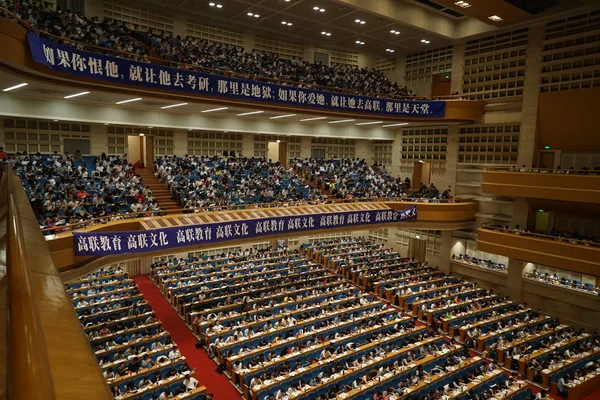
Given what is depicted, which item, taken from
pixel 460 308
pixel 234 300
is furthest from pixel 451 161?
pixel 234 300

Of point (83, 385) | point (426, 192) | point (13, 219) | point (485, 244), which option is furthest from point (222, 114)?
point (83, 385)

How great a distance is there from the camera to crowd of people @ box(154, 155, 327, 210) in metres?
19.1

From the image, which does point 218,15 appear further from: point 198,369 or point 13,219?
point 13,219

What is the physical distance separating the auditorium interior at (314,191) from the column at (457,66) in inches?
5.1

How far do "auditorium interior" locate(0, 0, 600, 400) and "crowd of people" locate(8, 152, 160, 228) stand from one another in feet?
0.35

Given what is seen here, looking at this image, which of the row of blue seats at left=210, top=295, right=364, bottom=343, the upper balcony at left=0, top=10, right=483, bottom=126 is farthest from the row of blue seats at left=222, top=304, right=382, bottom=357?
the upper balcony at left=0, top=10, right=483, bottom=126

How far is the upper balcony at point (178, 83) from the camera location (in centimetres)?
1098

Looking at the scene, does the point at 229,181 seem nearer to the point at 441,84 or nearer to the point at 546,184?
the point at 546,184

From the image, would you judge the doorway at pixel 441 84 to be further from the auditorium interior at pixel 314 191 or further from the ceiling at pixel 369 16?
the ceiling at pixel 369 16

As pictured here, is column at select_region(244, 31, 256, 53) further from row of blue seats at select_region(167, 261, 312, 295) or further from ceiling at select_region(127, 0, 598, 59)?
→ row of blue seats at select_region(167, 261, 312, 295)

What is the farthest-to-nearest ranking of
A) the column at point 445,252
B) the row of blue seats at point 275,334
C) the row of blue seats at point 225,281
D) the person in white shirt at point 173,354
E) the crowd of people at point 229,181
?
the column at point 445,252 → the crowd of people at point 229,181 → the row of blue seats at point 225,281 → the row of blue seats at point 275,334 → the person in white shirt at point 173,354

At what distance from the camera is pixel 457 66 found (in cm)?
2394

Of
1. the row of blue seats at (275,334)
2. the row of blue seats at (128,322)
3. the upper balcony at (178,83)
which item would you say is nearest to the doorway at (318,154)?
the upper balcony at (178,83)

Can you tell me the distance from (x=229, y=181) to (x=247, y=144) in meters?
5.00
